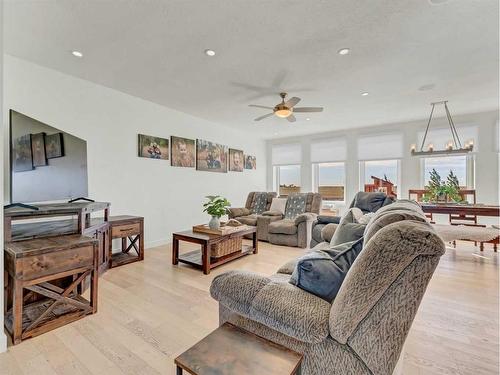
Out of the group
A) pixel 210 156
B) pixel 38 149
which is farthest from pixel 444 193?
pixel 38 149

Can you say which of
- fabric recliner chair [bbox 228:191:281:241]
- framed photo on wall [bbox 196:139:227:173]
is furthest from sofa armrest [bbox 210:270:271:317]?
framed photo on wall [bbox 196:139:227:173]

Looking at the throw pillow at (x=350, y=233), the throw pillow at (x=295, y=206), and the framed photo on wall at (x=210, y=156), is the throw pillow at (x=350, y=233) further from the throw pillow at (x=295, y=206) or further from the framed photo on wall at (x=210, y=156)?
the framed photo on wall at (x=210, y=156)

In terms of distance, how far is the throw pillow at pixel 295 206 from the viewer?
5027mm

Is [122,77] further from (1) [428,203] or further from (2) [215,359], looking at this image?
(1) [428,203]

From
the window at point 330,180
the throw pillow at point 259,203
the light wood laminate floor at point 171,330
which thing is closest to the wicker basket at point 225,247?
the light wood laminate floor at point 171,330

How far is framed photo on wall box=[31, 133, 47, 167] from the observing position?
2.46 meters

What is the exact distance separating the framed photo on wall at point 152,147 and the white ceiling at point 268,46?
0.69 meters

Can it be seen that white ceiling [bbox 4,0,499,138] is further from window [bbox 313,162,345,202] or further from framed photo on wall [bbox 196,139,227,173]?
window [bbox 313,162,345,202]

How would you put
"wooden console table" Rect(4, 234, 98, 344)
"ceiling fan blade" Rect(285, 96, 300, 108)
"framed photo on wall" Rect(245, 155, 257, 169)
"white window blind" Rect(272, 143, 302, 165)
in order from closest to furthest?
"wooden console table" Rect(4, 234, 98, 344) < "ceiling fan blade" Rect(285, 96, 300, 108) < "framed photo on wall" Rect(245, 155, 257, 169) < "white window blind" Rect(272, 143, 302, 165)

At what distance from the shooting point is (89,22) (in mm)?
2219

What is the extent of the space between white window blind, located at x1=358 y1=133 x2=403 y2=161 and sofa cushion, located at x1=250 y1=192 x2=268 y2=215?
278 cm

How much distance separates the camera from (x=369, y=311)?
93 cm

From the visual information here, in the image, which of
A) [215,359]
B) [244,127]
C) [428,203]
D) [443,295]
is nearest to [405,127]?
[428,203]

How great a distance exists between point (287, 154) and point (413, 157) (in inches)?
128
